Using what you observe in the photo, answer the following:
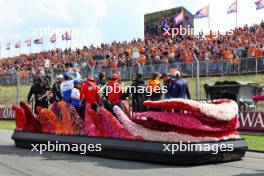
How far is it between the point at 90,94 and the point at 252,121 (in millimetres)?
6308

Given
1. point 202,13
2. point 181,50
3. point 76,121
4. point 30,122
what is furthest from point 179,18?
point 76,121

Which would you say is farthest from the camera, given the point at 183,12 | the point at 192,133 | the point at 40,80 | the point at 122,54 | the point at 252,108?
the point at 183,12

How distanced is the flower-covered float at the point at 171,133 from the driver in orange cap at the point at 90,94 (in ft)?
2.37

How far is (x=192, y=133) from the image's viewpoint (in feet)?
29.4

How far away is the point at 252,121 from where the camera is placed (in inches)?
620

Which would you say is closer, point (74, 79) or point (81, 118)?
point (81, 118)

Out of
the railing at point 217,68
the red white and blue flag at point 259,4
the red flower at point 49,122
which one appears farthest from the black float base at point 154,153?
the red white and blue flag at point 259,4

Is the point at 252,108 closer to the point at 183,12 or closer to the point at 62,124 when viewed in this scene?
the point at 62,124

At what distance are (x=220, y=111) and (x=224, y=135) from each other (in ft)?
1.59

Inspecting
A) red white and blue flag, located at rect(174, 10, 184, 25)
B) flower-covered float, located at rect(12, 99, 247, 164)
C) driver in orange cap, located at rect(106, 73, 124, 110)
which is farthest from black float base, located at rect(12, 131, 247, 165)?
red white and blue flag, located at rect(174, 10, 184, 25)

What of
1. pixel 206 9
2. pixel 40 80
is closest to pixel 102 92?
pixel 40 80

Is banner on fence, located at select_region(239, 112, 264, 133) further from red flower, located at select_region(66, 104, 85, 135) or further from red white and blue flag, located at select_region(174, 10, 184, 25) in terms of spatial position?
red white and blue flag, located at select_region(174, 10, 184, 25)

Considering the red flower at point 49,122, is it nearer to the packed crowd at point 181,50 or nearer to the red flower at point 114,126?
the red flower at point 114,126

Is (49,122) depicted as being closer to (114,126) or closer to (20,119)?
(20,119)
